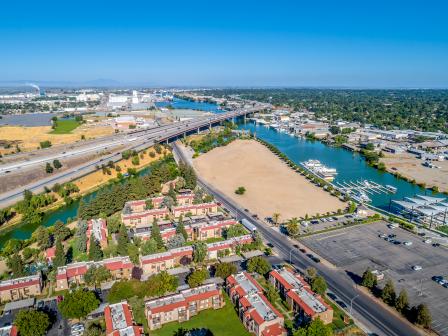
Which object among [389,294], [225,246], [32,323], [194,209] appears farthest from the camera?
[194,209]

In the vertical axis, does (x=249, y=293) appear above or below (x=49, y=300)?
above

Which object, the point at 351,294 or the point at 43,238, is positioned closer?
the point at 351,294

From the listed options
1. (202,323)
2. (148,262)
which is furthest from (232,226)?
(202,323)

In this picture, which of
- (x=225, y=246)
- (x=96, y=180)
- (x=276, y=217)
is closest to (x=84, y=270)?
(x=225, y=246)

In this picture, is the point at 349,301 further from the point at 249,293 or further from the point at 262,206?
the point at 262,206

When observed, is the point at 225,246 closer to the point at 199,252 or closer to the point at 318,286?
the point at 199,252

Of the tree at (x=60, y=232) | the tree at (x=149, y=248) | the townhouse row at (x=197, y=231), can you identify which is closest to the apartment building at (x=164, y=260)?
the tree at (x=149, y=248)

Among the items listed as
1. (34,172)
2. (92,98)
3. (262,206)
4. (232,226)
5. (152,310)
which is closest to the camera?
(152,310)
